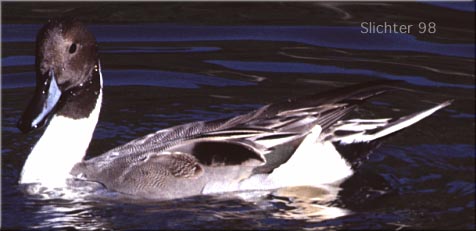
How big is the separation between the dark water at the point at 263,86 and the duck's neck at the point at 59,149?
0.17 metres

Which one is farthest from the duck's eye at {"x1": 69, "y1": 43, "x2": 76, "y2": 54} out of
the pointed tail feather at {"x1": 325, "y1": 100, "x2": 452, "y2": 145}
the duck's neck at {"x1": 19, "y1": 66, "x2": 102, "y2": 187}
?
the pointed tail feather at {"x1": 325, "y1": 100, "x2": 452, "y2": 145}

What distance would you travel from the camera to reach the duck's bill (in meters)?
7.35

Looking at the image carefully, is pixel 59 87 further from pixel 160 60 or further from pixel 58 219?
pixel 160 60

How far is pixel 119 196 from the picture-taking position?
23.7 feet

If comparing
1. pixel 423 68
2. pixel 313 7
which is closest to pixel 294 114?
pixel 423 68

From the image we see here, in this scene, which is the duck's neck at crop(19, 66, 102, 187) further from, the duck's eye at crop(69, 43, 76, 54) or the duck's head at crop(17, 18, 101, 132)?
the duck's eye at crop(69, 43, 76, 54)

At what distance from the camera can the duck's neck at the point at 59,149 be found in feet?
24.6

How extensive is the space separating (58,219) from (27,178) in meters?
0.59

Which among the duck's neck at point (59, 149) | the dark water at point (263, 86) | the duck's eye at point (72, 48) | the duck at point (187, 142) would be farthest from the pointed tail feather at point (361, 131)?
the duck's eye at point (72, 48)

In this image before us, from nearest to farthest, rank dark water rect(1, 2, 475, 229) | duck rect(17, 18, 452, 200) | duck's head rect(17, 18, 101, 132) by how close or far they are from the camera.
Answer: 1. dark water rect(1, 2, 475, 229)
2. duck rect(17, 18, 452, 200)
3. duck's head rect(17, 18, 101, 132)

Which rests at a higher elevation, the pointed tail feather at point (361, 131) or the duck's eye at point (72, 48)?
the duck's eye at point (72, 48)

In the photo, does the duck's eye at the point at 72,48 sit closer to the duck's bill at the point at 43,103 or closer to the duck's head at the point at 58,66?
the duck's head at the point at 58,66

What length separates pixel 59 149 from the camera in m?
7.58

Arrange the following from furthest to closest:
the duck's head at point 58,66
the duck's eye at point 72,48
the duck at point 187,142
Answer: the duck's eye at point 72,48 < the duck's head at point 58,66 < the duck at point 187,142
